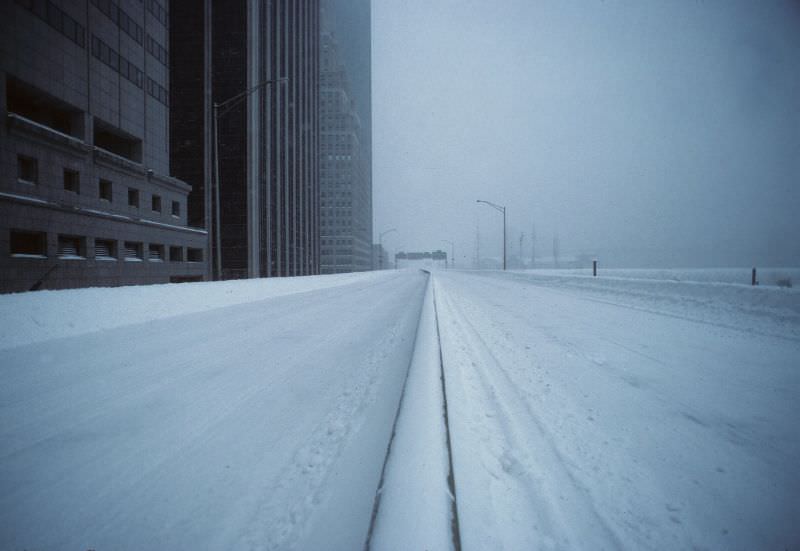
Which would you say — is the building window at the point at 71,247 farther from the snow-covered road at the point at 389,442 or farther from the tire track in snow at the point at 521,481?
the tire track in snow at the point at 521,481

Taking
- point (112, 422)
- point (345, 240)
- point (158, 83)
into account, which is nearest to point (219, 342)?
point (112, 422)

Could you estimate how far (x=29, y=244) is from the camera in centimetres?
1980

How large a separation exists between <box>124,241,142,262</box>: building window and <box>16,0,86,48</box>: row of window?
14.8 metres

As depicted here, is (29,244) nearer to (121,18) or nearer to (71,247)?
(71,247)

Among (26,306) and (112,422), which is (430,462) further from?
(26,306)

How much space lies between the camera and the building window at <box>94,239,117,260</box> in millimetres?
23484

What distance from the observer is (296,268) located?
59.0 metres

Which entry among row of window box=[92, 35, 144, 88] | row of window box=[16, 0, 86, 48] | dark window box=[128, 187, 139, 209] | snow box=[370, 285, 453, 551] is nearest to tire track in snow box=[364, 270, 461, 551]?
snow box=[370, 285, 453, 551]

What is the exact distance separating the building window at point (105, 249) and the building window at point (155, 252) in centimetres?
340

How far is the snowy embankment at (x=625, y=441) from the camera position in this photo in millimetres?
1464

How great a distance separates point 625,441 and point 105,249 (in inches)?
1293

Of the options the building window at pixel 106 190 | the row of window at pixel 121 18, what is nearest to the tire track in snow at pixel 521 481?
the building window at pixel 106 190

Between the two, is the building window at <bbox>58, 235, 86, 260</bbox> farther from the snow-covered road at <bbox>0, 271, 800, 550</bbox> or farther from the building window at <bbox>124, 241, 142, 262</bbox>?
the snow-covered road at <bbox>0, 271, 800, 550</bbox>

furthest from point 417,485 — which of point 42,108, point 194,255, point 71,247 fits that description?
point 194,255
